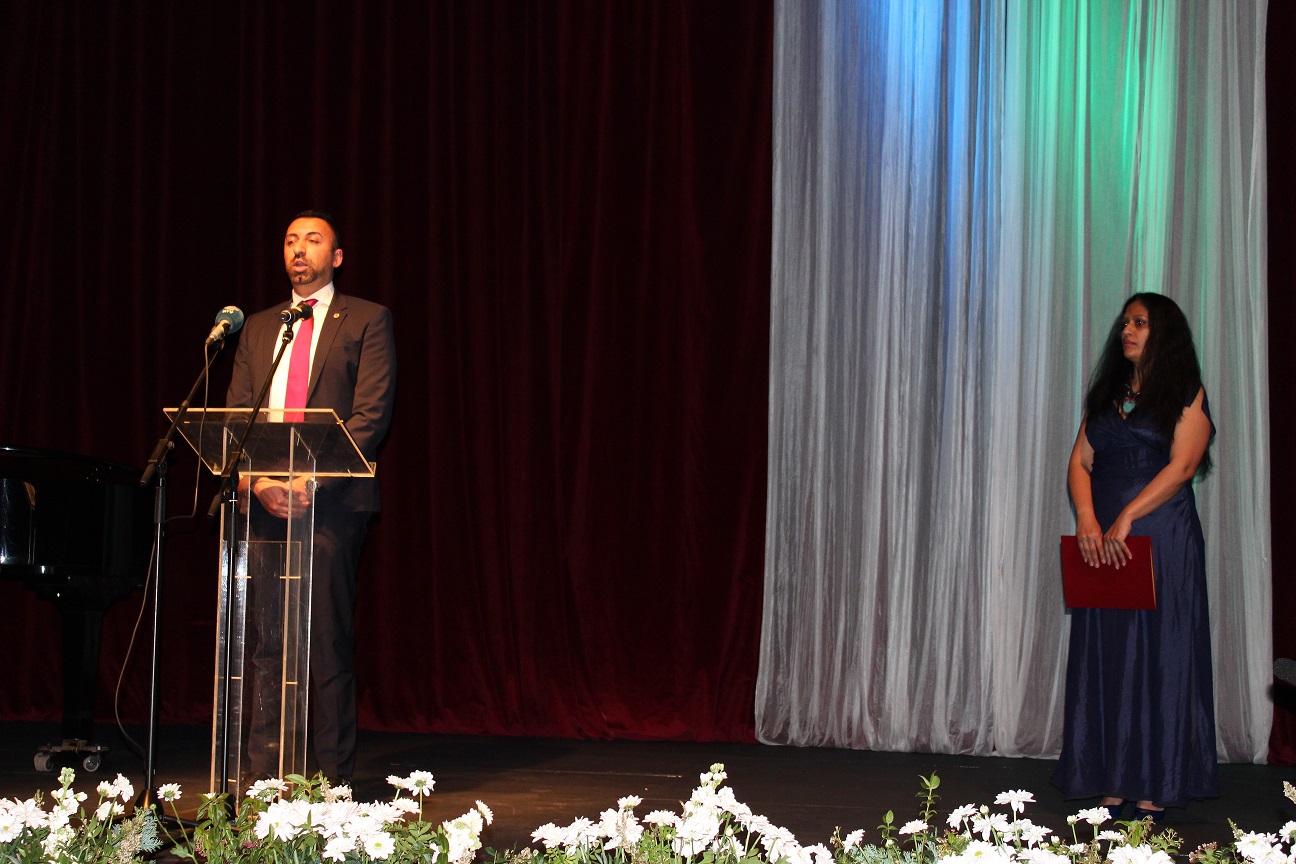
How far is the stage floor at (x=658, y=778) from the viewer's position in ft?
11.5

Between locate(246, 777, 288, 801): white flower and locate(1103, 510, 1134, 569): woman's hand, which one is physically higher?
locate(1103, 510, 1134, 569): woman's hand

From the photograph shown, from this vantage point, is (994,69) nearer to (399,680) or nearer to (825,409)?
(825,409)

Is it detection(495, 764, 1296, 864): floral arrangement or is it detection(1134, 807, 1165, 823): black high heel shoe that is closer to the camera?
detection(495, 764, 1296, 864): floral arrangement

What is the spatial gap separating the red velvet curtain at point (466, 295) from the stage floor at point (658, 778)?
0.41 meters

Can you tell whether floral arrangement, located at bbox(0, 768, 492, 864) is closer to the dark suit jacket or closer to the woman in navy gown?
the dark suit jacket

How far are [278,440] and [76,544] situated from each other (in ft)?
4.10

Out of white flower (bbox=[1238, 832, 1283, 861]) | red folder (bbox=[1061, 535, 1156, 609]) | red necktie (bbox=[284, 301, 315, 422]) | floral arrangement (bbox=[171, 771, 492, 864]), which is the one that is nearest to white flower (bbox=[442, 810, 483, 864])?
floral arrangement (bbox=[171, 771, 492, 864])

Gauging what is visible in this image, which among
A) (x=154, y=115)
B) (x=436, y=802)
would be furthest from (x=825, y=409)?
(x=154, y=115)

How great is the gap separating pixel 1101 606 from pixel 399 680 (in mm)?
2925

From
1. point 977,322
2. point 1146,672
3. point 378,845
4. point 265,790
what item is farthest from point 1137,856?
point 977,322

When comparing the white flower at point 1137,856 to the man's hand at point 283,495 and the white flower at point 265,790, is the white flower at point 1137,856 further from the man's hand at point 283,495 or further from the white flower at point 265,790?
the man's hand at point 283,495

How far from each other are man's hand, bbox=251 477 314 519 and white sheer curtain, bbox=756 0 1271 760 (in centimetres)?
233

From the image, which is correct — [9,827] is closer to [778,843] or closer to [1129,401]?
[778,843]

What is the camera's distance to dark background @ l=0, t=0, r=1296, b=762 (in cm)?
511
